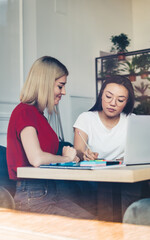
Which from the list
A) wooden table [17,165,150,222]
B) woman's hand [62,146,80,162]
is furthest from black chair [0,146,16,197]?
wooden table [17,165,150,222]

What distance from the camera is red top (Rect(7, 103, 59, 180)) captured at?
230 cm

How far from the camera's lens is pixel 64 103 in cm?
464

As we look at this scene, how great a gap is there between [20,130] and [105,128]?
3.53 feet

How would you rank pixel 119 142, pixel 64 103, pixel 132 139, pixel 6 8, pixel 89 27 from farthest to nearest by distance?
pixel 89 27
pixel 64 103
pixel 6 8
pixel 119 142
pixel 132 139

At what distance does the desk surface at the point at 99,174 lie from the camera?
5.28 ft

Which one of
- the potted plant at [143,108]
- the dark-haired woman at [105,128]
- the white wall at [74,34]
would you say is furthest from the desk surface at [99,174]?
the potted plant at [143,108]

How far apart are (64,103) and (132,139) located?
2748mm

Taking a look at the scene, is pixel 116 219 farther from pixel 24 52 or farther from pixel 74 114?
pixel 74 114

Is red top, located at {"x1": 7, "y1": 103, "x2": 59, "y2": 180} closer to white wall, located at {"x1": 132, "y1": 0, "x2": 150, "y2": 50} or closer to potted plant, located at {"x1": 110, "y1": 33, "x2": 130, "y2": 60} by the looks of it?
potted plant, located at {"x1": 110, "y1": 33, "x2": 130, "y2": 60}

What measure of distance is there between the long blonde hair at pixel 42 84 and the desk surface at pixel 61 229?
2.58 ft

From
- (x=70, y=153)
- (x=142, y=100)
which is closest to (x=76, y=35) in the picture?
(x=142, y=100)

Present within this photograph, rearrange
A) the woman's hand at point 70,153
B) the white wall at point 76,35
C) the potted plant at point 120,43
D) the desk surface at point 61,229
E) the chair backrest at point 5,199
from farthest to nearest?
1. the potted plant at point 120,43
2. the white wall at point 76,35
3. the chair backrest at point 5,199
4. the woman's hand at point 70,153
5. the desk surface at point 61,229

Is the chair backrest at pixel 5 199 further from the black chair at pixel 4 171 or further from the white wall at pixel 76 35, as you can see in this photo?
the white wall at pixel 76 35

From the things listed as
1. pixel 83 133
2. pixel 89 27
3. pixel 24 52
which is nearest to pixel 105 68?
pixel 89 27
